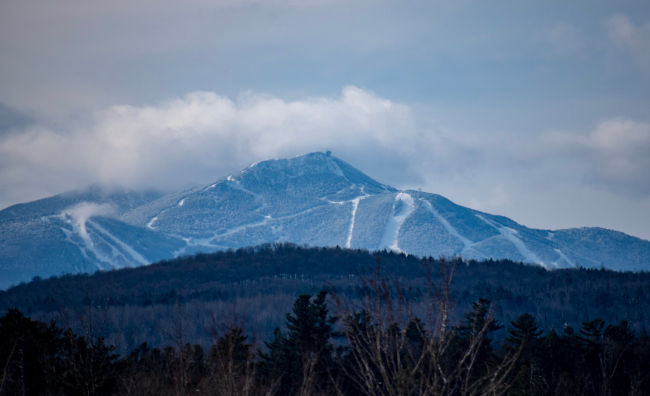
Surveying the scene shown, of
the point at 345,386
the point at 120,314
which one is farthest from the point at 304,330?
the point at 120,314

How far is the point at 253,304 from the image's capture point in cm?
17550

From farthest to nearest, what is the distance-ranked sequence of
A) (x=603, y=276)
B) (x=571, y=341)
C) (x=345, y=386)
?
(x=603, y=276) → (x=571, y=341) → (x=345, y=386)

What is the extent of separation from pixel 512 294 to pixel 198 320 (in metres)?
76.7

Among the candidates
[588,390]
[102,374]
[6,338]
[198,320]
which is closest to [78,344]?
[102,374]

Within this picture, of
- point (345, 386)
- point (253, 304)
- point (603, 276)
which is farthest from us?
point (603, 276)

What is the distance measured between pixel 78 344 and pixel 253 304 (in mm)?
148949

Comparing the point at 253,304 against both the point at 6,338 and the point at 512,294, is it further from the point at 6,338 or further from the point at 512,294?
the point at 6,338

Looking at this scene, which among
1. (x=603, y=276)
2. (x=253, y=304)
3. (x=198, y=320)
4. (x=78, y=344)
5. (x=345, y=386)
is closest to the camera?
(x=78, y=344)

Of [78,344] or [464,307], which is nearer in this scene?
[78,344]

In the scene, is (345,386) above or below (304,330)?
below

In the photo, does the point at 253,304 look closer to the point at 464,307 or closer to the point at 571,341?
the point at 464,307

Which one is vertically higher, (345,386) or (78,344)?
(78,344)

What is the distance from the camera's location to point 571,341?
48656mm

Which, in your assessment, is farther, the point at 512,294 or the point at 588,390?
the point at 512,294
